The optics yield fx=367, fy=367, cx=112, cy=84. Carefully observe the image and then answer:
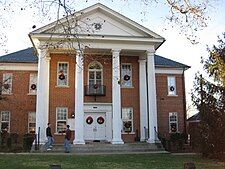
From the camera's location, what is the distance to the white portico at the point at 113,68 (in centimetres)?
2658

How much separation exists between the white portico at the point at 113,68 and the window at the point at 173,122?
4.68 metres

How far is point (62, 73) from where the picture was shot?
2962cm

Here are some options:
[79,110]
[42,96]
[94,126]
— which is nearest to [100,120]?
[94,126]

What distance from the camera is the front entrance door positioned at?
29469mm

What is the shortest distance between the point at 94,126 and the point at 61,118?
107 inches

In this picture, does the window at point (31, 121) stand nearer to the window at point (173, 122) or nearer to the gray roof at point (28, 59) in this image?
the gray roof at point (28, 59)

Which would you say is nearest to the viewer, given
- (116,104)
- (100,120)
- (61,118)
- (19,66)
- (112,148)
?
(112,148)

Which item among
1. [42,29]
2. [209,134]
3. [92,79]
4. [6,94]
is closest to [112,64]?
[92,79]

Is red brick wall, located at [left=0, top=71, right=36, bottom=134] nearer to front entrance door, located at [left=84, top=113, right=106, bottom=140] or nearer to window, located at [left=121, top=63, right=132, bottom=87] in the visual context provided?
front entrance door, located at [left=84, top=113, right=106, bottom=140]

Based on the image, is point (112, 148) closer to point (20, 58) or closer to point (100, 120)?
point (100, 120)

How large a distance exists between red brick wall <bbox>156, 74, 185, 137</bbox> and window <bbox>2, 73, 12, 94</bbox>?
13.3 m

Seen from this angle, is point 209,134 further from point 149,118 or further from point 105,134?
point 105,134

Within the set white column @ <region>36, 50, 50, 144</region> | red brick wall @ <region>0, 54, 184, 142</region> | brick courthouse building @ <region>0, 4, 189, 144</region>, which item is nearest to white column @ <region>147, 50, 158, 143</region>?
brick courthouse building @ <region>0, 4, 189, 144</region>

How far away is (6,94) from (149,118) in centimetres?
1299
